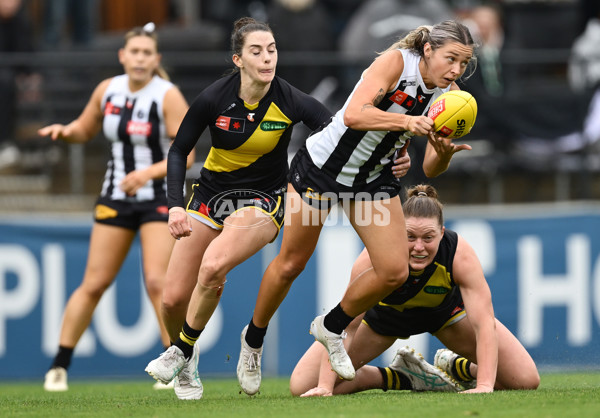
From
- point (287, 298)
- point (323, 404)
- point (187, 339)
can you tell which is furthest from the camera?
point (287, 298)

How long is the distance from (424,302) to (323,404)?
109 centimetres

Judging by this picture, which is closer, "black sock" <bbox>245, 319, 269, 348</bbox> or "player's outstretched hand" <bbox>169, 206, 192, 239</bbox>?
"player's outstretched hand" <bbox>169, 206, 192, 239</bbox>

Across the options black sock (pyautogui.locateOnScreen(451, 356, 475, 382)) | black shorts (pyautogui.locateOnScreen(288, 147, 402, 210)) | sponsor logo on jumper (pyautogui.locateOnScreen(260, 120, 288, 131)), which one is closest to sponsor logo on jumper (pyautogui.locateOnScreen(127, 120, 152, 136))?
sponsor logo on jumper (pyautogui.locateOnScreen(260, 120, 288, 131))

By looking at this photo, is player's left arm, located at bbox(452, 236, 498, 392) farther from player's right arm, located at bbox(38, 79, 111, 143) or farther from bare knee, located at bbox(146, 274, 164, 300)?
player's right arm, located at bbox(38, 79, 111, 143)

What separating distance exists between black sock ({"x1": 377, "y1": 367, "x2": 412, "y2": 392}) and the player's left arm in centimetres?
84

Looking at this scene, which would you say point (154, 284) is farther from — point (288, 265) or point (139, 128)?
point (288, 265)

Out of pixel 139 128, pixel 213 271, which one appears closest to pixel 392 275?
pixel 213 271

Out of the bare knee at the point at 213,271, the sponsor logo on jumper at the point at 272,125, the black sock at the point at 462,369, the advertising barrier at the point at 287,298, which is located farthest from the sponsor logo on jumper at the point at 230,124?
the advertising barrier at the point at 287,298

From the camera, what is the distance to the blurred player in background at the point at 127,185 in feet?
24.0

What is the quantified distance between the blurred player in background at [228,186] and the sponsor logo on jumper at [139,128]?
1.28 m

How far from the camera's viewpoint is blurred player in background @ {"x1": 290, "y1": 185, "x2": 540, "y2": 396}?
5785 millimetres

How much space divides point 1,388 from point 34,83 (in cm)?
322

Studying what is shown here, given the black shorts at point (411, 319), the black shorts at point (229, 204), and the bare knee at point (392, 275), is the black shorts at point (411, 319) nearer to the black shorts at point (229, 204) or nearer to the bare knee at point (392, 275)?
the bare knee at point (392, 275)

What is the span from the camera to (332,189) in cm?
564
